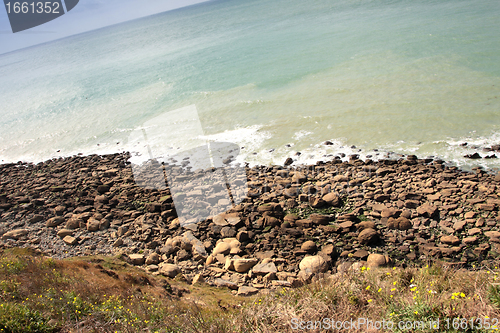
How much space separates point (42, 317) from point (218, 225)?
4236 mm

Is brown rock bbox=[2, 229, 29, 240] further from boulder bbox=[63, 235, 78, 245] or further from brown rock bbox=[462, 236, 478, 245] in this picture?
brown rock bbox=[462, 236, 478, 245]

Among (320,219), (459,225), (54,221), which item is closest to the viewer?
(459,225)

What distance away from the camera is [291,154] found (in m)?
10.7

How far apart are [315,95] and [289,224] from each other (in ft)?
33.9

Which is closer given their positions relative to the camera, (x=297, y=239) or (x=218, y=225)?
(x=297, y=239)

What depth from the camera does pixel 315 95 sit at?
15805mm

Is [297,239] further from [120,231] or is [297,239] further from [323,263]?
[120,231]

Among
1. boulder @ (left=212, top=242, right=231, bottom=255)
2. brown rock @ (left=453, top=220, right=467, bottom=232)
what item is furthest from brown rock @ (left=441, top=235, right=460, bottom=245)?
boulder @ (left=212, top=242, right=231, bottom=255)

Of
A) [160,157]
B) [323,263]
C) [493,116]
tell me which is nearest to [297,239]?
[323,263]

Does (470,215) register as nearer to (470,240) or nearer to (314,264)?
(470,240)

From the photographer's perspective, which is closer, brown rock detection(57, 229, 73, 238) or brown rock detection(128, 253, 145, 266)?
brown rock detection(128, 253, 145, 266)

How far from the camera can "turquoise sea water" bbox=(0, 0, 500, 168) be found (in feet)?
36.0

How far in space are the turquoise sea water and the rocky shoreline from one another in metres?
1.72

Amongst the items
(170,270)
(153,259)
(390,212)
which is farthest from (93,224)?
Answer: (390,212)
